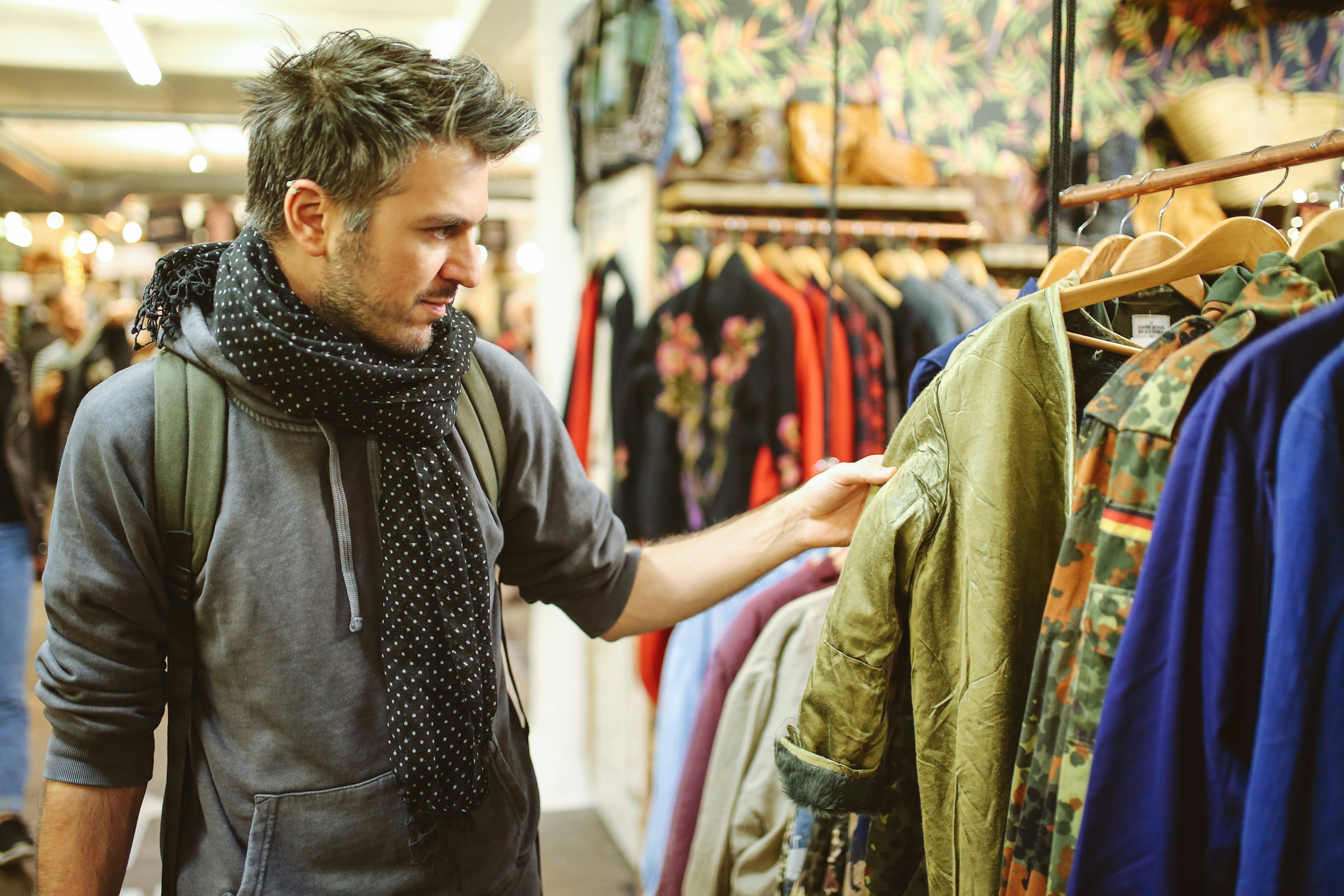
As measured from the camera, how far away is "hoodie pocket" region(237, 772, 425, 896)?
3.54 feet

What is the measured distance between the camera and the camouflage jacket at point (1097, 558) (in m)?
0.83

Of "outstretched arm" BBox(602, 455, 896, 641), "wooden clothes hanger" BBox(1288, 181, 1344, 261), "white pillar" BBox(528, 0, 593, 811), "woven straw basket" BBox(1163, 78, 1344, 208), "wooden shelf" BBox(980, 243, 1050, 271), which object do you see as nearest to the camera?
"wooden clothes hanger" BBox(1288, 181, 1344, 261)

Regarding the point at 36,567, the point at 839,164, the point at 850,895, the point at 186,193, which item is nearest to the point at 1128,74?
the point at 839,164

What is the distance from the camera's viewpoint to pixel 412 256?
43.1 inches

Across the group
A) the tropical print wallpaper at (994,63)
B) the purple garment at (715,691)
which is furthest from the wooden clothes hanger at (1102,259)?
the tropical print wallpaper at (994,63)

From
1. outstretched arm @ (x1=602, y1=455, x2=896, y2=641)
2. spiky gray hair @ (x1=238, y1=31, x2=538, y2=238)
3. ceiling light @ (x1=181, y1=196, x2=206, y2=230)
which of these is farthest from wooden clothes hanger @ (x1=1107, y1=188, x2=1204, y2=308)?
ceiling light @ (x1=181, y1=196, x2=206, y2=230)

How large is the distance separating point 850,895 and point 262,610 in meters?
0.85

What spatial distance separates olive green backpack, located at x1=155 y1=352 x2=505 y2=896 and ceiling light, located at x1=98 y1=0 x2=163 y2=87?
3696 millimetres

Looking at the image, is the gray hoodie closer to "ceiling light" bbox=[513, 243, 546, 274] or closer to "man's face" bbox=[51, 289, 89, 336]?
"man's face" bbox=[51, 289, 89, 336]

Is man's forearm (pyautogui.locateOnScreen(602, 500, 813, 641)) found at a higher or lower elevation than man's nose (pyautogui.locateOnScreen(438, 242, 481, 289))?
lower

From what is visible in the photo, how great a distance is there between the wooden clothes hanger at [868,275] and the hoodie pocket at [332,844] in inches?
85.6

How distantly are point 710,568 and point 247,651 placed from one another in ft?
2.16

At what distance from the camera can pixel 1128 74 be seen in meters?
4.02

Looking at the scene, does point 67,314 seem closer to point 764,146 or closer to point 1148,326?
point 764,146
